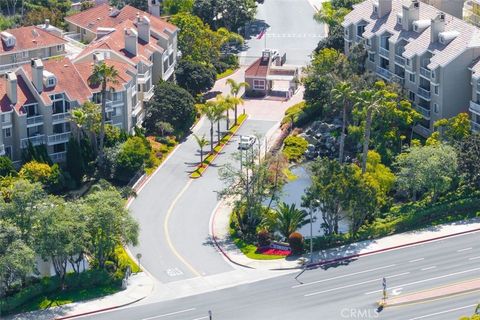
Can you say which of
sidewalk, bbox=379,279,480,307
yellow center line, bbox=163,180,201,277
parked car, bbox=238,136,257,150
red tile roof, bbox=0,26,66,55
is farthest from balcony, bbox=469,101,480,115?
red tile roof, bbox=0,26,66,55

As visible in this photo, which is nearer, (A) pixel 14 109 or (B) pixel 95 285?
(B) pixel 95 285

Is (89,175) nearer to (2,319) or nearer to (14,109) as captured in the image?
(14,109)

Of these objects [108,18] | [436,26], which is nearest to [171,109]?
[108,18]

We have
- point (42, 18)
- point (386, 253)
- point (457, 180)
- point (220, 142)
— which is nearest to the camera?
point (386, 253)

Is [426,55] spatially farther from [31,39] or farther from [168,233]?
[31,39]

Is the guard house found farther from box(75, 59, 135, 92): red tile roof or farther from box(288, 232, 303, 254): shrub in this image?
box(288, 232, 303, 254): shrub

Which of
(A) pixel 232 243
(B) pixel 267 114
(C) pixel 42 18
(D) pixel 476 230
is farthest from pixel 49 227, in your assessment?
(C) pixel 42 18

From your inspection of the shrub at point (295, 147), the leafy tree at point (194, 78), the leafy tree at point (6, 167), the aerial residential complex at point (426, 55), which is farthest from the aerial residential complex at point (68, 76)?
the aerial residential complex at point (426, 55)

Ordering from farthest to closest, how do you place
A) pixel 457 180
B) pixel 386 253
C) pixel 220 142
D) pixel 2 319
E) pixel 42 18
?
pixel 42 18
pixel 220 142
pixel 457 180
pixel 386 253
pixel 2 319
